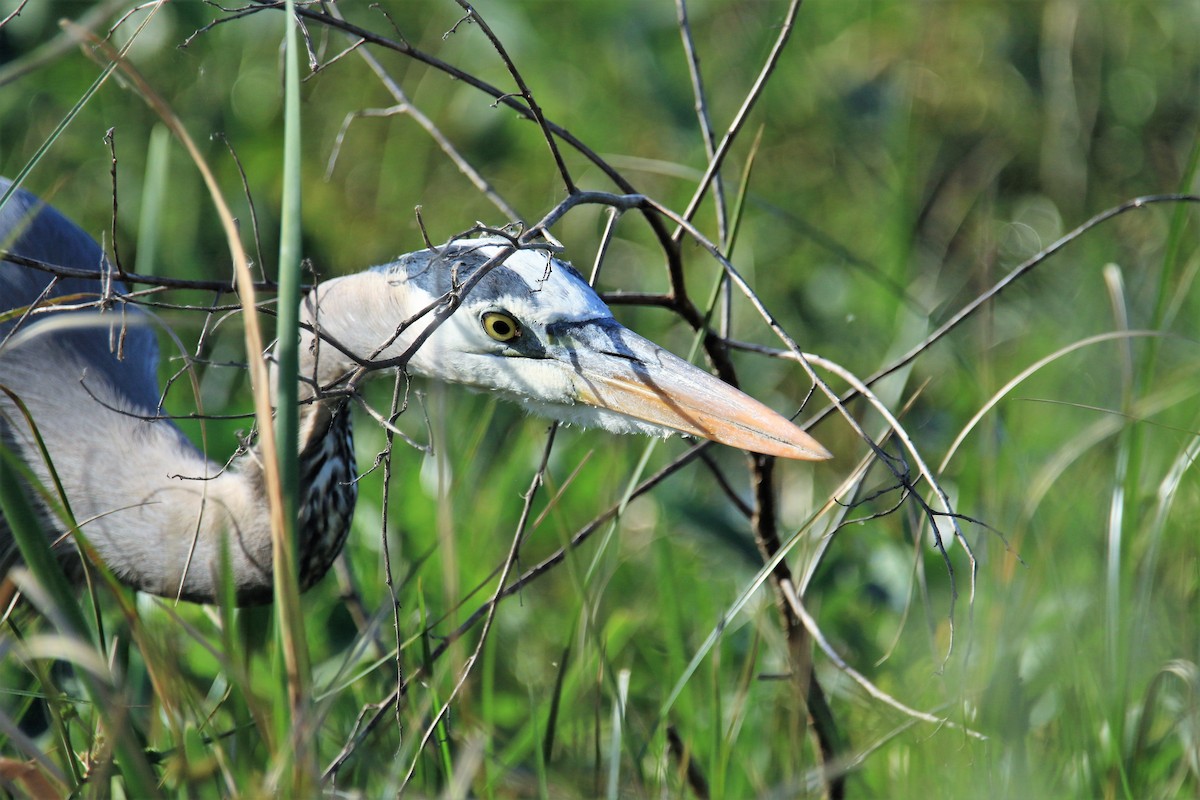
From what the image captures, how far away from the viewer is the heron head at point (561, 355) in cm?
121

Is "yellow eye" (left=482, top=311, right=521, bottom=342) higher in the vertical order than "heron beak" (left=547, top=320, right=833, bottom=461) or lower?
higher

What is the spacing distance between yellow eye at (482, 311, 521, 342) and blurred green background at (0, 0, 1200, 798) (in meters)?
0.18

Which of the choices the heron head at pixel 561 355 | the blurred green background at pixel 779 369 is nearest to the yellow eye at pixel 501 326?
the heron head at pixel 561 355

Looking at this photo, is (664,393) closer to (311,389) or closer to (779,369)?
(311,389)

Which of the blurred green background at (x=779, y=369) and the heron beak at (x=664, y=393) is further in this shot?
the blurred green background at (x=779, y=369)

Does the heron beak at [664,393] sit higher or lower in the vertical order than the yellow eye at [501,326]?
lower

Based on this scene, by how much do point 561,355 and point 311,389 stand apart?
0.38 m

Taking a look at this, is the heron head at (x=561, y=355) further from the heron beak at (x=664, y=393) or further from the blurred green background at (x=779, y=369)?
the blurred green background at (x=779, y=369)

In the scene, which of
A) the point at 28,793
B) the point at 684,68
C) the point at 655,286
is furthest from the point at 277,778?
the point at 684,68

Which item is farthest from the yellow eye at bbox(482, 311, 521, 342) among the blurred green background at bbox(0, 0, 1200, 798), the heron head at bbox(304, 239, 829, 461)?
the blurred green background at bbox(0, 0, 1200, 798)

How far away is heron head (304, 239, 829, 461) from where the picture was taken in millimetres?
1210

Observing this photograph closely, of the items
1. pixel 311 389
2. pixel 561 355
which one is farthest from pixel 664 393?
pixel 311 389

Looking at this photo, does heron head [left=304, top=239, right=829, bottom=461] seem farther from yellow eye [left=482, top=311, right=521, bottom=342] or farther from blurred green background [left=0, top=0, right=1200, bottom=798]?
blurred green background [left=0, top=0, right=1200, bottom=798]

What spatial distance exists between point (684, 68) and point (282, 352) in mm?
2307
